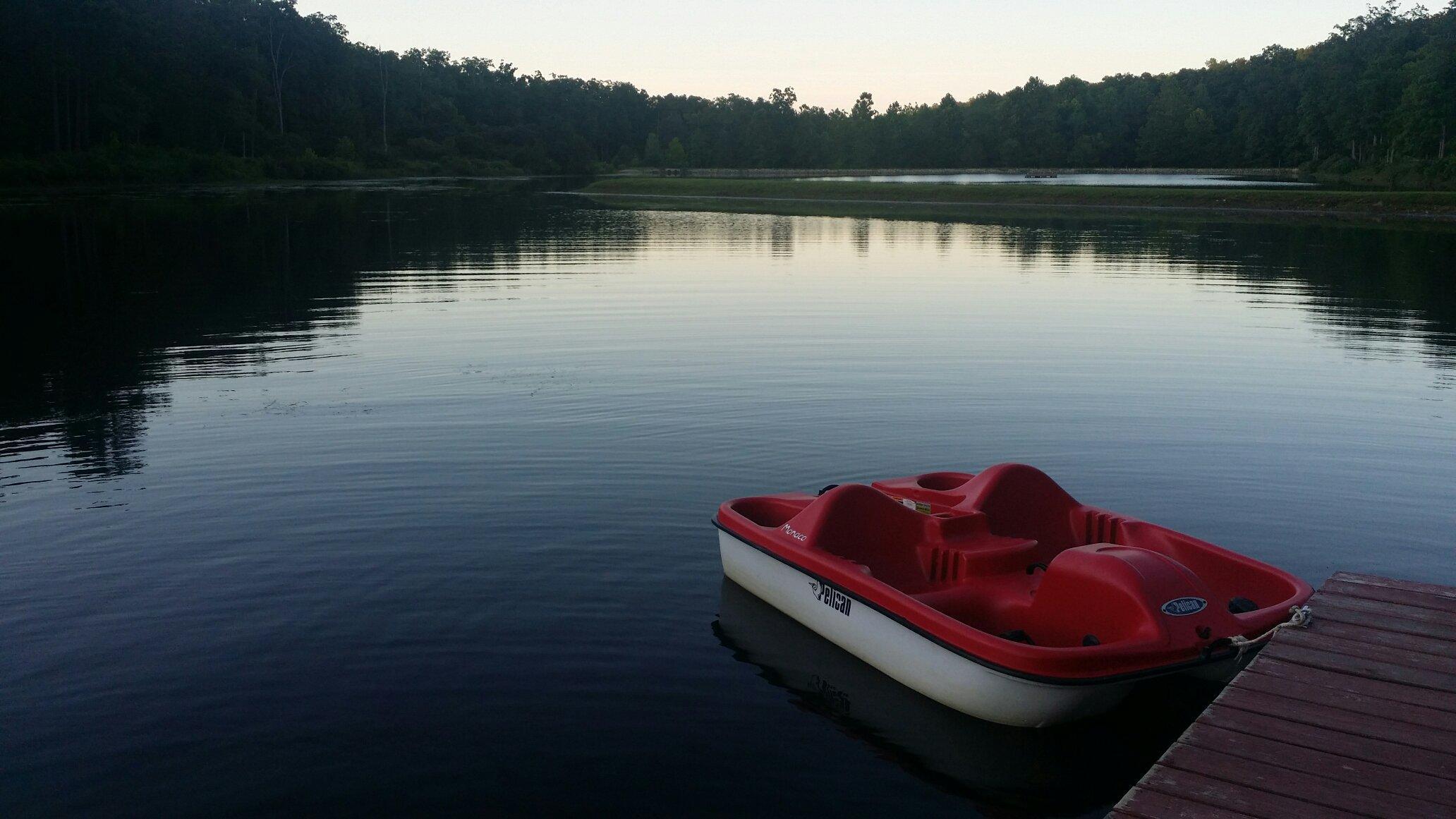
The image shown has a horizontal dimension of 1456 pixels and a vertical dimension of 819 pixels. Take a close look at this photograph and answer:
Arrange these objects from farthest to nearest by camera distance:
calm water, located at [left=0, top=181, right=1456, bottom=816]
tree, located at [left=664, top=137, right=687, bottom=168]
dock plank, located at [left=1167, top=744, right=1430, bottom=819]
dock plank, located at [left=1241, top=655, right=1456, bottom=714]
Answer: tree, located at [left=664, top=137, right=687, bottom=168] < calm water, located at [left=0, top=181, right=1456, bottom=816] < dock plank, located at [left=1241, top=655, right=1456, bottom=714] < dock plank, located at [left=1167, top=744, right=1430, bottom=819]

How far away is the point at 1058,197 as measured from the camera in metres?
85.6

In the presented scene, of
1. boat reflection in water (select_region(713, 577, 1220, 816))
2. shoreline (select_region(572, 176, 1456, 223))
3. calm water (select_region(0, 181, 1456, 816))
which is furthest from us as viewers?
shoreline (select_region(572, 176, 1456, 223))

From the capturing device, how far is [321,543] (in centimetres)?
1108

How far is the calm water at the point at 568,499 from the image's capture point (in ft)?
24.3

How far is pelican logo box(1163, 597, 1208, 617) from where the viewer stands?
765 centimetres

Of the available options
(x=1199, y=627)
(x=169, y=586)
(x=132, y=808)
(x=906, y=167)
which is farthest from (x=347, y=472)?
(x=906, y=167)

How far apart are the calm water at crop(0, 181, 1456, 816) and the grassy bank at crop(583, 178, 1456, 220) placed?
47.9 meters

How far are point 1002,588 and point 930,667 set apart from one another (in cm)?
135

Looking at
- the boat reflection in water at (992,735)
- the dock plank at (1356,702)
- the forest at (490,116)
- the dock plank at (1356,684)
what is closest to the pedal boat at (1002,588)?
the boat reflection in water at (992,735)

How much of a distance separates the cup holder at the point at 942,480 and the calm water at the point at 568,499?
2207 mm

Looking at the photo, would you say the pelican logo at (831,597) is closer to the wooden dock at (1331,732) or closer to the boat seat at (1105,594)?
the boat seat at (1105,594)

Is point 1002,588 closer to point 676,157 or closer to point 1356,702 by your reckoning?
point 1356,702

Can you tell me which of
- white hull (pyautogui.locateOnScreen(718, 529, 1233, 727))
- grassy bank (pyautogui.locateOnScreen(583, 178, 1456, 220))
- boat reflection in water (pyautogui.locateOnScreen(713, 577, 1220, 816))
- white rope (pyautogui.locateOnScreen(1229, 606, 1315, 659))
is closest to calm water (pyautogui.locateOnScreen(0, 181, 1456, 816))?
boat reflection in water (pyautogui.locateOnScreen(713, 577, 1220, 816))

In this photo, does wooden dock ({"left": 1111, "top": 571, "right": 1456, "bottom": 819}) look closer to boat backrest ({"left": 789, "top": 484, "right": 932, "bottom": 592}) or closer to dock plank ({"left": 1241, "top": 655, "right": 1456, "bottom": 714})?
dock plank ({"left": 1241, "top": 655, "right": 1456, "bottom": 714})
